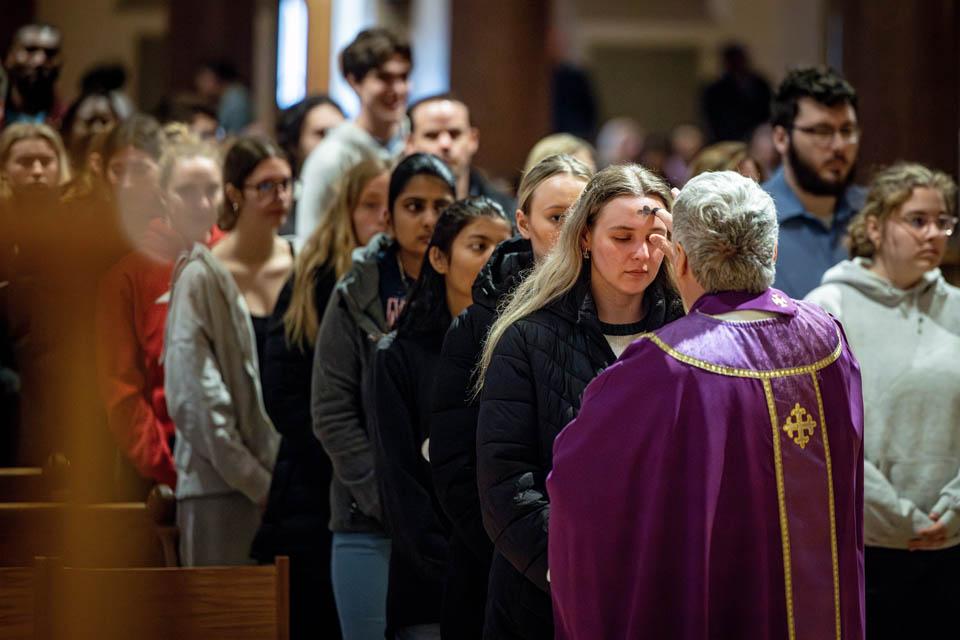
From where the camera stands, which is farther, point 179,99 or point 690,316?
point 179,99

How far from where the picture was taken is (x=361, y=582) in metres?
4.48

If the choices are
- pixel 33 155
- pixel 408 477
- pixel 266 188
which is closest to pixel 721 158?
pixel 266 188

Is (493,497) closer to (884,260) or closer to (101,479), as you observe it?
(101,479)

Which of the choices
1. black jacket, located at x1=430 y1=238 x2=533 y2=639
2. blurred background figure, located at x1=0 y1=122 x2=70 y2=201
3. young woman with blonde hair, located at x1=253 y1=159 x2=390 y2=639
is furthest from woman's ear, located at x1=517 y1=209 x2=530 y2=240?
blurred background figure, located at x1=0 y1=122 x2=70 y2=201

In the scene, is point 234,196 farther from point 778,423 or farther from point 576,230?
point 778,423

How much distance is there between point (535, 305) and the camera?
3529 mm

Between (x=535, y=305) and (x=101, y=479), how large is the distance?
105cm

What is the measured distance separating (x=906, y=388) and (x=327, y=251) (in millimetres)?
1957

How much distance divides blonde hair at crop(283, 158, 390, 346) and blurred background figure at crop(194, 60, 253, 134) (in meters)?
5.69

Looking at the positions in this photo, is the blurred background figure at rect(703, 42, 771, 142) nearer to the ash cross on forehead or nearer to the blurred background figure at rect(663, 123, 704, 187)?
the blurred background figure at rect(663, 123, 704, 187)

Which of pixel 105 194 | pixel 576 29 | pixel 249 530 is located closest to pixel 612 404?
pixel 105 194

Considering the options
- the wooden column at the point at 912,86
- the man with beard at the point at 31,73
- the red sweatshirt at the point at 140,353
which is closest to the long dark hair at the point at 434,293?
the red sweatshirt at the point at 140,353

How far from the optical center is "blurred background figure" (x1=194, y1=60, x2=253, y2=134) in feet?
36.0

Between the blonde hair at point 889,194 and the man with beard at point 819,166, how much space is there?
1.67ft
